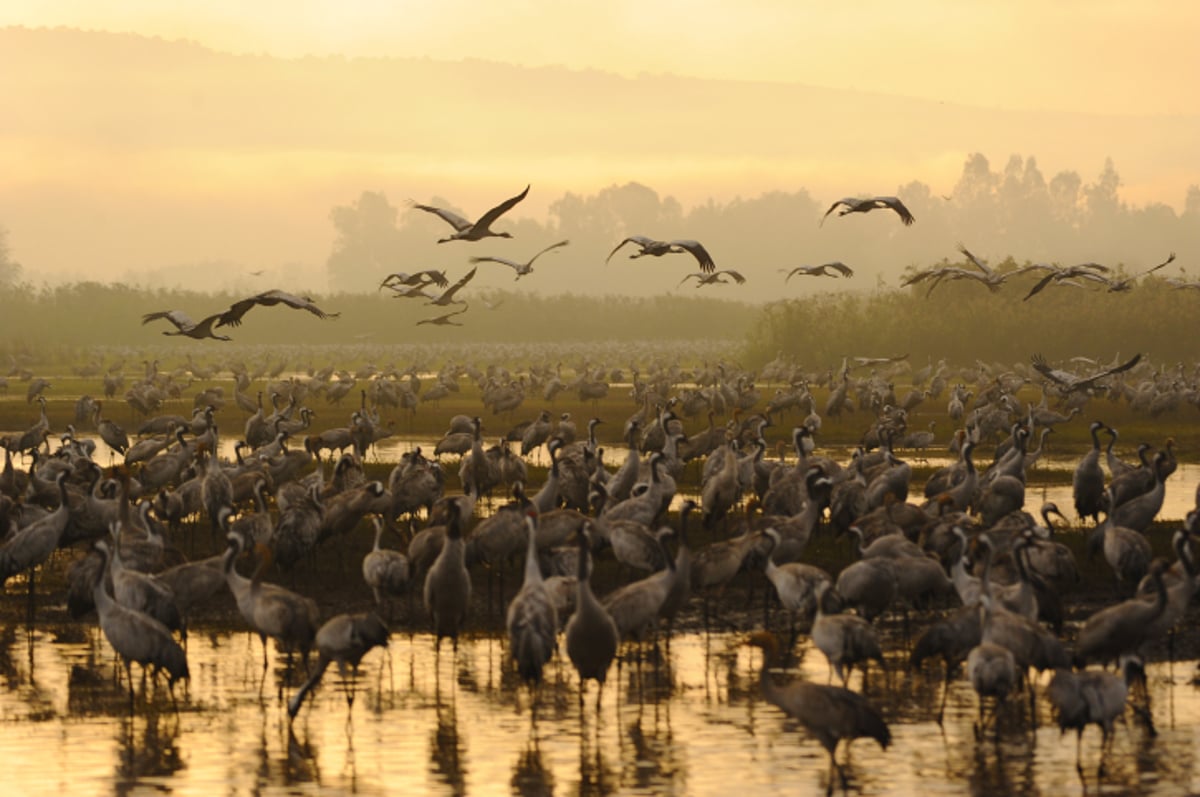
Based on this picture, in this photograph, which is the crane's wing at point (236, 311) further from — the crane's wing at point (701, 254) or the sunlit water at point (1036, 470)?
the crane's wing at point (701, 254)

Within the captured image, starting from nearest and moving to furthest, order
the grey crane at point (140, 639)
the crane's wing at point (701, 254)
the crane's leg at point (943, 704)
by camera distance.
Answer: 1. the crane's leg at point (943, 704)
2. the grey crane at point (140, 639)
3. the crane's wing at point (701, 254)

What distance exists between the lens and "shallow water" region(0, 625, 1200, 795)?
1266 cm

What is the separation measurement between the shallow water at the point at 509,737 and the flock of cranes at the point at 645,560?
0.34 meters

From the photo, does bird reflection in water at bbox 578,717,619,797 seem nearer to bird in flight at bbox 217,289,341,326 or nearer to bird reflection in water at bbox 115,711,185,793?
bird reflection in water at bbox 115,711,185,793

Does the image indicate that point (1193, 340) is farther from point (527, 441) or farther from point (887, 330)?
point (527, 441)

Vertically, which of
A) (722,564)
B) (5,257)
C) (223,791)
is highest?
(5,257)

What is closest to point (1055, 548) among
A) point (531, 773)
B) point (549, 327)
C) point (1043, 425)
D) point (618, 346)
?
point (531, 773)

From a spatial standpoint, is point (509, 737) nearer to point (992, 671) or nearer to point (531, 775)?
point (531, 775)

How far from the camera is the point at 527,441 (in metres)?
31.8

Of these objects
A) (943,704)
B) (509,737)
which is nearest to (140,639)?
(509,737)

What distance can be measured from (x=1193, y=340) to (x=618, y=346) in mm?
53037

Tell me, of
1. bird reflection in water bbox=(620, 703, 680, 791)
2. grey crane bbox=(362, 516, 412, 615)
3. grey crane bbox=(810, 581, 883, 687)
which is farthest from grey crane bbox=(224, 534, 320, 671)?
grey crane bbox=(810, 581, 883, 687)

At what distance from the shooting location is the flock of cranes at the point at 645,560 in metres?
14.2

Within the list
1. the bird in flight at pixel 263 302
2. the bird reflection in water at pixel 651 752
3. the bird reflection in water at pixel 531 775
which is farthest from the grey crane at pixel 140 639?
the bird in flight at pixel 263 302
